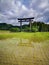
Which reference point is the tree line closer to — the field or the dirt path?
the field

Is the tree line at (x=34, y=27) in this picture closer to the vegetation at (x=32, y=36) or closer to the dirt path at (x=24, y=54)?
the vegetation at (x=32, y=36)

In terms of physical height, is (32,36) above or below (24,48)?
above

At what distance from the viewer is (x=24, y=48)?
1464 mm

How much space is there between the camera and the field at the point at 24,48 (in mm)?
1360

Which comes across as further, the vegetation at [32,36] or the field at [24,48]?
the vegetation at [32,36]

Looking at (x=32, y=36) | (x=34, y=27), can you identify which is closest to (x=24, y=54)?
(x=32, y=36)

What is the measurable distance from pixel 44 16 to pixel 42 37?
335 mm

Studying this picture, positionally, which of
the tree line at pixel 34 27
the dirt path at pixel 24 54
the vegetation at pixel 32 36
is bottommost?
the dirt path at pixel 24 54

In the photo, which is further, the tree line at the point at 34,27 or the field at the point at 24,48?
the tree line at the point at 34,27

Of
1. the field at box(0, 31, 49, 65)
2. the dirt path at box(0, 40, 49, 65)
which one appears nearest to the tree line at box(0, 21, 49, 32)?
the field at box(0, 31, 49, 65)

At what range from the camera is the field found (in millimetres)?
1360

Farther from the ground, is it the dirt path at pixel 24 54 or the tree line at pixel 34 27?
the tree line at pixel 34 27

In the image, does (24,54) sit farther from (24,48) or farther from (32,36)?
(32,36)

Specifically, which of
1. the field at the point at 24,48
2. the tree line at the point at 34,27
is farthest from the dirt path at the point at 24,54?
the tree line at the point at 34,27
